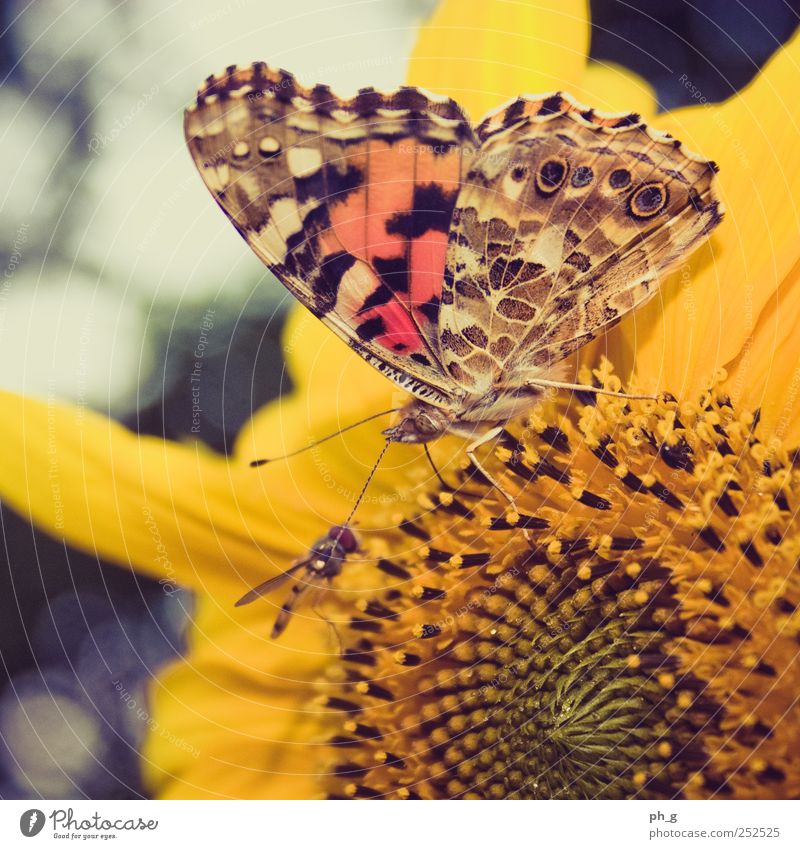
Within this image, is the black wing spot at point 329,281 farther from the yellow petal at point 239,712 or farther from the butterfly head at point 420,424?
the yellow petal at point 239,712

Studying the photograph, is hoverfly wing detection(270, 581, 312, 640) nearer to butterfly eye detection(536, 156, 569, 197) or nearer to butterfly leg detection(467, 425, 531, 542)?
butterfly leg detection(467, 425, 531, 542)

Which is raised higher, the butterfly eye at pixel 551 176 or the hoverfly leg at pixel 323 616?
the butterfly eye at pixel 551 176

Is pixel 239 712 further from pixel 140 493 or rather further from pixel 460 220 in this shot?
pixel 460 220

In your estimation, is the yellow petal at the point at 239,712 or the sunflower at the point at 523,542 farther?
the yellow petal at the point at 239,712

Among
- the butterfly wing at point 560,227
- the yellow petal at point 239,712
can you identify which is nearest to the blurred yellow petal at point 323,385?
the butterfly wing at point 560,227

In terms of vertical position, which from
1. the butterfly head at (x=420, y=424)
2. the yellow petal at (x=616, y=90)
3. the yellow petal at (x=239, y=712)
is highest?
the yellow petal at (x=616, y=90)

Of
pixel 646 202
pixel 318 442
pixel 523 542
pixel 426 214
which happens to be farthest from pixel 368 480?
pixel 646 202
